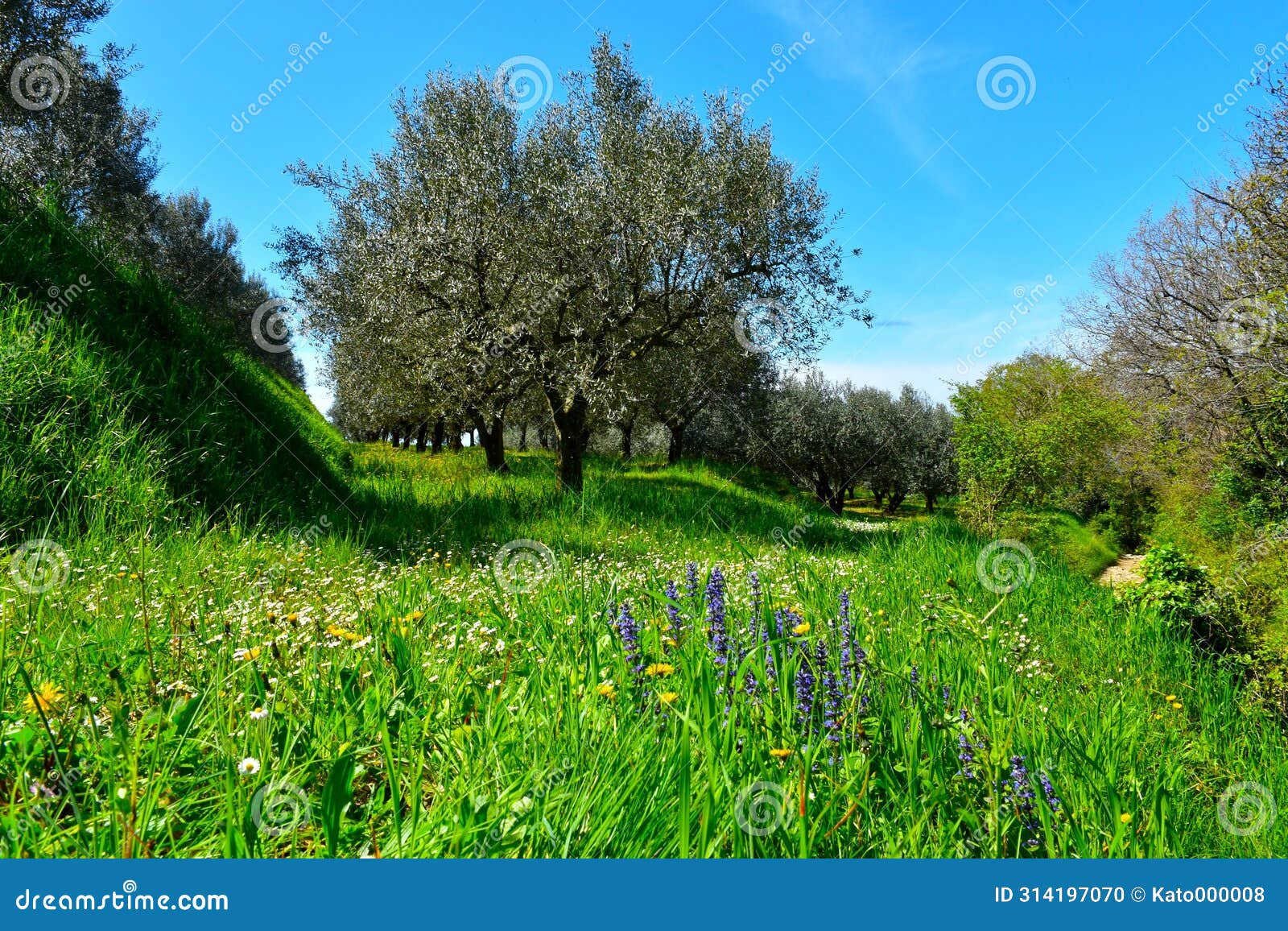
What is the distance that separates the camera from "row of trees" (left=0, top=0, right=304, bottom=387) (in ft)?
58.4

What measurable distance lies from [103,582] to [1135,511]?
5007 centimetres

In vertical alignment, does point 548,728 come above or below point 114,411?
below

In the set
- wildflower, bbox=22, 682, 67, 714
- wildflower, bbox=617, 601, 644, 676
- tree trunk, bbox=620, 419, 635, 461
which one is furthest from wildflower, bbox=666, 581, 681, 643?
tree trunk, bbox=620, 419, 635, 461

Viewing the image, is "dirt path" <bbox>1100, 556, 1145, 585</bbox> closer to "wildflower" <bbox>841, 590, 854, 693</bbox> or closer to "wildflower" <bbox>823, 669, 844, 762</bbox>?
"wildflower" <bbox>841, 590, 854, 693</bbox>

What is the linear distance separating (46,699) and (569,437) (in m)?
12.4

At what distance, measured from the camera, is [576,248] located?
544 inches

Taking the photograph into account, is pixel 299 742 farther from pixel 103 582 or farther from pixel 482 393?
pixel 482 393

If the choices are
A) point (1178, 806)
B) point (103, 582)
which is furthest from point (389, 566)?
point (1178, 806)

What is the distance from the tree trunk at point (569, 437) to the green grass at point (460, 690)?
6127 millimetres

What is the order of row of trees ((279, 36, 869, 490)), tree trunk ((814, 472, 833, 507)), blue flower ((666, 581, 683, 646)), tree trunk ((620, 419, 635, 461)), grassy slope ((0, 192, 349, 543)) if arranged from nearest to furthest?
blue flower ((666, 581, 683, 646)), grassy slope ((0, 192, 349, 543)), row of trees ((279, 36, 869, 490)), tree trunk ((620, 419, 635, 461)), tree trunk ((814, 472, 833, 507))

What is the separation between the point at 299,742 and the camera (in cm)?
269

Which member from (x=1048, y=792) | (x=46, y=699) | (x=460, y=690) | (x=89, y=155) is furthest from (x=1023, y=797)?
(x=89, y=155)

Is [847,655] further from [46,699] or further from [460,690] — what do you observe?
[46,699]

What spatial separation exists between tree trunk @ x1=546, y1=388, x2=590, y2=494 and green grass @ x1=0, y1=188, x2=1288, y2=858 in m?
6.13
